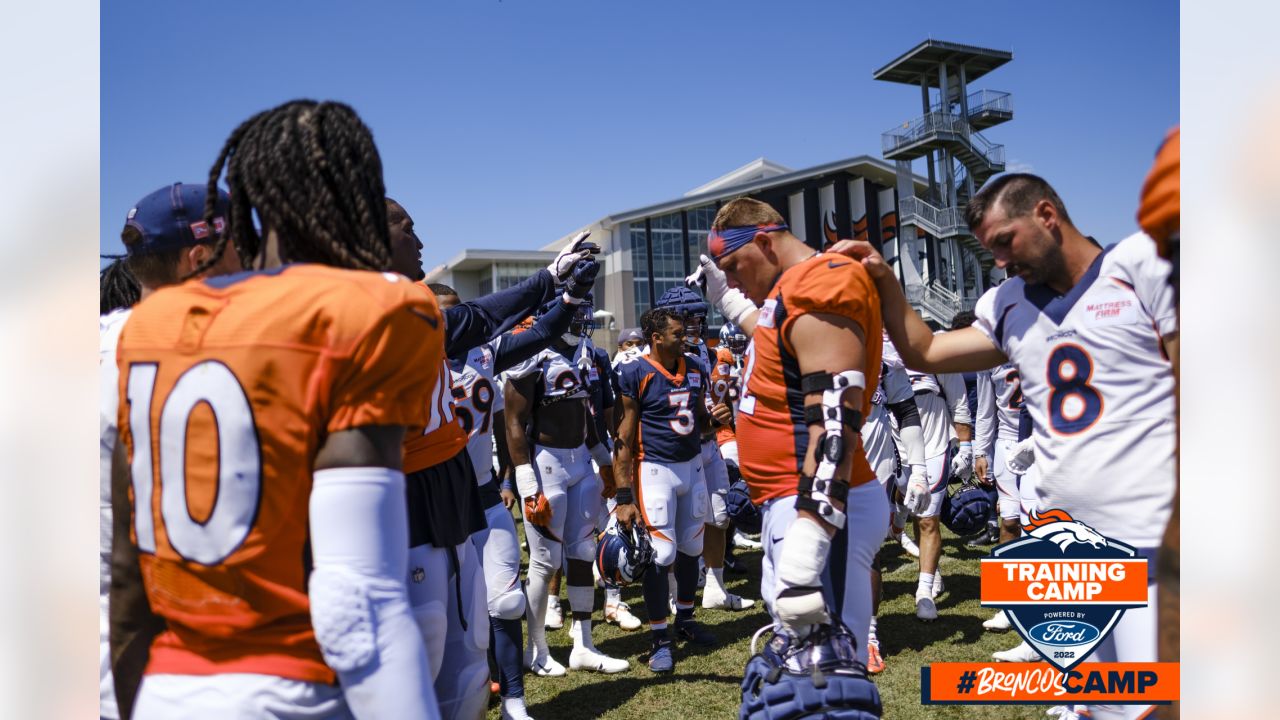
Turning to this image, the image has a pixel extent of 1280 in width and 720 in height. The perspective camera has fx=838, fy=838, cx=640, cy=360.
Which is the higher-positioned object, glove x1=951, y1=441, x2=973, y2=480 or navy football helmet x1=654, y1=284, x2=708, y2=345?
navy football helmet x1=654, y1=284, x2=708, y2=345

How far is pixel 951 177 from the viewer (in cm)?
880

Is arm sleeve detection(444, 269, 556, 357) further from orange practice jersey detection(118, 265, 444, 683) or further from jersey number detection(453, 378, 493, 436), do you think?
orange practice jersey detection(118, 265, 444, 683)

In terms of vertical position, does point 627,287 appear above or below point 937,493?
above

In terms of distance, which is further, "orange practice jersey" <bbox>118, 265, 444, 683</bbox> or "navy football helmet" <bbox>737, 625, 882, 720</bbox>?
"navy football helmet" <bbox>737, 625, 882, 720</bbox>

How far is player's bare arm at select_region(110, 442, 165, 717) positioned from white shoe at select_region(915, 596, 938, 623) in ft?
20.5

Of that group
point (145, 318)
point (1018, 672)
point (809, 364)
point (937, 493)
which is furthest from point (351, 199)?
point (937, 493)

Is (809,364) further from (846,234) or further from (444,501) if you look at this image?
(846,234)

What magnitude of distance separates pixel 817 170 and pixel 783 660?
65.1 feet

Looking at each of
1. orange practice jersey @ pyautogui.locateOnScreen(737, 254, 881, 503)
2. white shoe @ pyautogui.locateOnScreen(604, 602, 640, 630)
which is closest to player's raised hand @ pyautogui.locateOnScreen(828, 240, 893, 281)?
orange practice jersey @ pyautogui.locateOnScreen(737, 254, 881, 503)

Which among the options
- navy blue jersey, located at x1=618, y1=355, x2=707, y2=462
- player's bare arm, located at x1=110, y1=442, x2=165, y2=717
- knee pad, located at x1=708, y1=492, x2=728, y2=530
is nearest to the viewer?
player's bare arm, located at x1=110, y1=442, x2=165, y2=717

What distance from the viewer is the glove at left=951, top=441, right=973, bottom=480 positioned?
7582 mm

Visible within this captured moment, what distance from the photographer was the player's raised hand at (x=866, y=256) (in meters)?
3.19

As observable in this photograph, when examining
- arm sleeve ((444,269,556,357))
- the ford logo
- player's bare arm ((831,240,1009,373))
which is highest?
arm sleeve ((444,269,556,357))

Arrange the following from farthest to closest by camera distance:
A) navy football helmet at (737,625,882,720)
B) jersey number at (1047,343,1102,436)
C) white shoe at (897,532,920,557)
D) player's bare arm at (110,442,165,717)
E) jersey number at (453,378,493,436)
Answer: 1. white shoe at (897,532,920,557)
2. jersey number at (453,378,493,436)
3. jersey number at (1047,343,1102,436)
4. navy football helmet at (737,625,882,720)
5. player's bare arm at (110,442,165,717)
